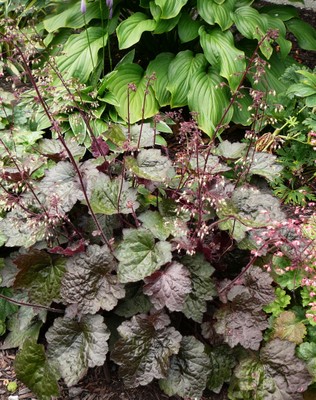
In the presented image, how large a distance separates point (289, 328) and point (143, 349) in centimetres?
69

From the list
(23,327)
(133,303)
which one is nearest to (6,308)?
(23,327)

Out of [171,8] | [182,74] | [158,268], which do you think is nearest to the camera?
[158,268]

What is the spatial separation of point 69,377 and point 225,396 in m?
0.78

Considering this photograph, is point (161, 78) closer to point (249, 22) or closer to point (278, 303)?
point (249, 22)

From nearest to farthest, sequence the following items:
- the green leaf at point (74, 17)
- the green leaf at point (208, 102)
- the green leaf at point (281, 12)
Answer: the green leaf at point (208, 102) < the green leaf at point (74, 17) < the green leaf at point (281, 12)

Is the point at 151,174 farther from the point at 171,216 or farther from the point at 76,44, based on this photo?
the point at 76,44

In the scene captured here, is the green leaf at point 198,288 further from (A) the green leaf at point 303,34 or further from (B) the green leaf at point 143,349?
(A) the green leaf at point 303,34

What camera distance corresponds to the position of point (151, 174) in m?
2.37

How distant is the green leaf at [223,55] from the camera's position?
3593 mm

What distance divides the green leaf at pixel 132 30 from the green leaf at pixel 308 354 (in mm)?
2441

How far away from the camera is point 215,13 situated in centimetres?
370

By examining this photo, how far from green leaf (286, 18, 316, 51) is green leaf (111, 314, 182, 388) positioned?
115 inches

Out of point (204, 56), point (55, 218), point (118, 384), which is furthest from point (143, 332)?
point (204, 56)

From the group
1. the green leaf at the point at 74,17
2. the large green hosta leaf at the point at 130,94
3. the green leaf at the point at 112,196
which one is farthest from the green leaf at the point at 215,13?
the green leaf at the point at 112,196
